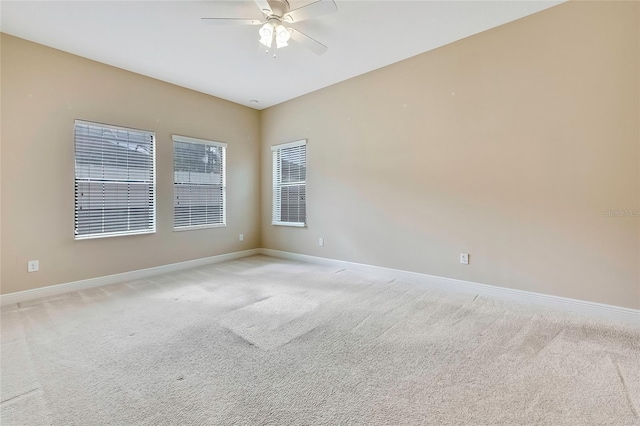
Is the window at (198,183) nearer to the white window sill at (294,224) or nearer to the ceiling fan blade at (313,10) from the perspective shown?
the white window sill at (294,224)

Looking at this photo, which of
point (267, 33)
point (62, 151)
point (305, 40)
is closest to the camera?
point (267, 33)

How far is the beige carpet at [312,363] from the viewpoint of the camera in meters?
1.47

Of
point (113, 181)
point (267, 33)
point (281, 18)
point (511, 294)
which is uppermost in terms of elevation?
point (281, 18)

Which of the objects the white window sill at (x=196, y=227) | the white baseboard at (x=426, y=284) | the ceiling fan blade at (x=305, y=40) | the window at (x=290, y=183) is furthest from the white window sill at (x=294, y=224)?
the ceiling fan blade at (x=305, y=40)

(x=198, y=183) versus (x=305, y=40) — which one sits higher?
(x=305, y=40)

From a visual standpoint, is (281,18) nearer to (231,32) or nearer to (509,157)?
(231,32)

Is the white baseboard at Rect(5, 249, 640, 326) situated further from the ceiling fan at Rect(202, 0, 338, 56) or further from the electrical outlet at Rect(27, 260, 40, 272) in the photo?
the ceiling fan at Rect(202, 0, 338, 56)

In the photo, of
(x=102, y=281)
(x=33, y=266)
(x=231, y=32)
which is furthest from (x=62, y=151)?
(x=231, y=32)

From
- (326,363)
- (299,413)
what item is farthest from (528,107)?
(299,413)

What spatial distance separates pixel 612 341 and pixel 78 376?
12.4 ft

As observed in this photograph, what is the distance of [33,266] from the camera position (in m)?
3.16

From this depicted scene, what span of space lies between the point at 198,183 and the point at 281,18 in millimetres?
3009

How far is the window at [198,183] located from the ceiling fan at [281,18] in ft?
7.74

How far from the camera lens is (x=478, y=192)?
3195 millimetres
